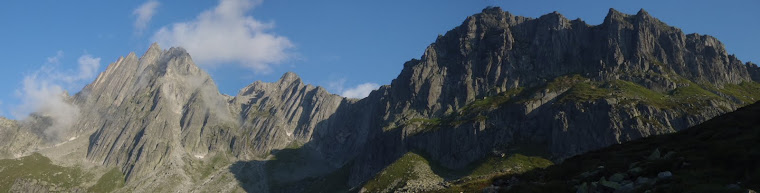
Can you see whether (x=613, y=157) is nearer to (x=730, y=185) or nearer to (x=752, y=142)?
(x=752, y=142)

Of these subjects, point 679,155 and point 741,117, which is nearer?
point 679,155

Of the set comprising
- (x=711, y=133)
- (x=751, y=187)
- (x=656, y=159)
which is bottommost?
(x=751, y=187)

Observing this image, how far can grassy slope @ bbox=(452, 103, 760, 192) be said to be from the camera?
3553 centimetres

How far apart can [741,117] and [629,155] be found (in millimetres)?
22071

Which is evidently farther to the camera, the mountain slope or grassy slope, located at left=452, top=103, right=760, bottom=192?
grassy slope, located at left=452, top=103, right=760, bottom=192

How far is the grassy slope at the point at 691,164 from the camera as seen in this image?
117 ft

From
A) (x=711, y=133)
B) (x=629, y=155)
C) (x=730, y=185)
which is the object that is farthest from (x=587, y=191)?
(x=711, y=133)

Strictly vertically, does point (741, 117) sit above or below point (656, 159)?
above

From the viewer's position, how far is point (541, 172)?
2231 inches

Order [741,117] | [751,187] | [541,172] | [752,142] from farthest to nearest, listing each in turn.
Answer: [741,117]
[541,172]
[752,142]
[751,187]

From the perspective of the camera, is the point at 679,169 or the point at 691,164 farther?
the point at 691,164

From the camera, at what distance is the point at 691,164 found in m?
40.5

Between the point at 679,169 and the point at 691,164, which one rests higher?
the point at 691,164

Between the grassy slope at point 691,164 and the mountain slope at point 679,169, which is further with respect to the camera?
the grassy slope at point 691,164
